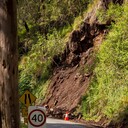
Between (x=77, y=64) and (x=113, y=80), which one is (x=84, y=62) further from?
(x=113, y=80)

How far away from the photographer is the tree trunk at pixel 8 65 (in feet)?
18.3

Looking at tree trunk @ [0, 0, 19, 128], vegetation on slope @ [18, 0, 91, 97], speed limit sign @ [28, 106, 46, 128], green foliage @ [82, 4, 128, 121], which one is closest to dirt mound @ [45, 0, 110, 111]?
vegetation on slope @ [18, 0, 91, 97]

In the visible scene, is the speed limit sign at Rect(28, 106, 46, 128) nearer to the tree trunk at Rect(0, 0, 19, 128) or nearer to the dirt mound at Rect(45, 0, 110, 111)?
the tree trunk at Rect(0, 0, 19, 128)

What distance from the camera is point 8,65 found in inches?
222

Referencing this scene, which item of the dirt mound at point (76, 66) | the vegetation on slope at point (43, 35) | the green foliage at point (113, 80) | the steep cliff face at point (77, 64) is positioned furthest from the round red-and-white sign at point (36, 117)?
the vegetation on slope at point (43, 35)

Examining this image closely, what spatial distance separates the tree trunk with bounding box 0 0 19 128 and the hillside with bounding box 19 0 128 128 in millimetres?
11699

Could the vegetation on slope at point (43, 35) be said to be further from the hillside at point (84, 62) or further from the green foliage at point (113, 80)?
the green foliage at point (113, 80)

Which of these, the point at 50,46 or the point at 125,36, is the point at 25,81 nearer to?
the point at 50,46

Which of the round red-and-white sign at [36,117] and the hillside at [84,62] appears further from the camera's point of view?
the hillside at [84,62]

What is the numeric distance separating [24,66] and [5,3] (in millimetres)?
29125

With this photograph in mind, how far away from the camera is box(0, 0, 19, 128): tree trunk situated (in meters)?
5.59

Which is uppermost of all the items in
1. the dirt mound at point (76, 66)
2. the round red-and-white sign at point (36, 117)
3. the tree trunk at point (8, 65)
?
the dirt mound at point (76, 66)

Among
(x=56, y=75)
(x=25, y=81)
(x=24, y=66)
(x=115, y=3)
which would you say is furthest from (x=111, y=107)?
(x=24, y=66)

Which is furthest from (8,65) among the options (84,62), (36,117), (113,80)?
(84,62)
